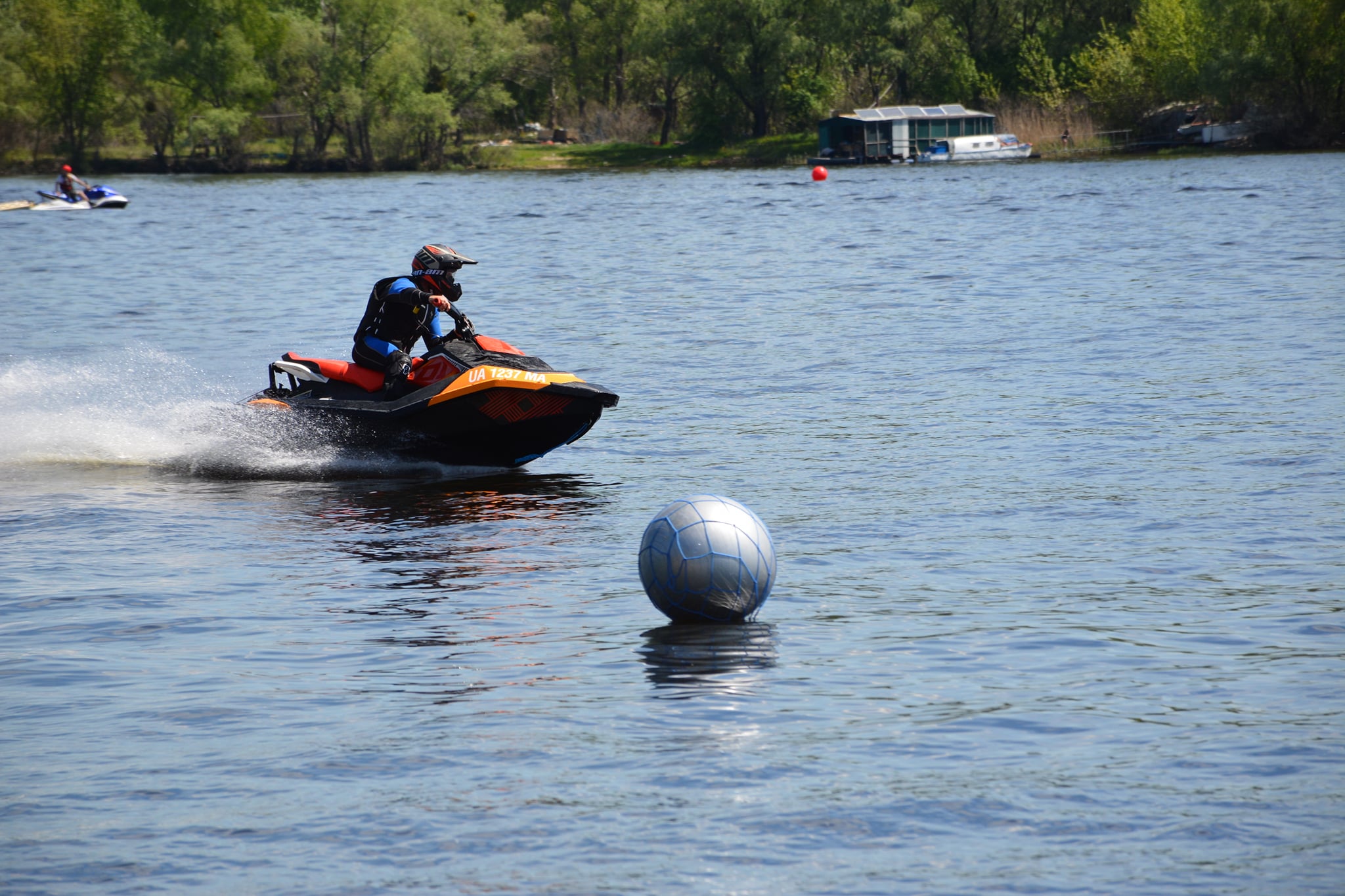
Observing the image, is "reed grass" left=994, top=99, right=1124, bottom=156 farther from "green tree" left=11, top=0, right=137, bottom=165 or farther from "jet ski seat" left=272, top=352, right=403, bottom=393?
"jet ski seat" left=272, top=352, right=403, bottom=393

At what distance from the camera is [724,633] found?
9.42 meters

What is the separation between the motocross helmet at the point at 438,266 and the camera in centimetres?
1431

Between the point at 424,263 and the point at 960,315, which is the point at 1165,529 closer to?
the point at 424,263

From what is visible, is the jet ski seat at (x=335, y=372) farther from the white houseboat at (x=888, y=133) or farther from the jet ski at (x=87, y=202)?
the white houseboat at (x=888, y=133)

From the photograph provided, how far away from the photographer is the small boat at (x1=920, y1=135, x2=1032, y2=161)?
9119 cm

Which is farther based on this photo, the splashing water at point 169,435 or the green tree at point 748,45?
the green tree at point 748,45

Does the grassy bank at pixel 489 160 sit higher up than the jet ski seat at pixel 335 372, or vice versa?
the grassy bank at pixel 489 160

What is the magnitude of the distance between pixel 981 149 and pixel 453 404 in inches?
3225

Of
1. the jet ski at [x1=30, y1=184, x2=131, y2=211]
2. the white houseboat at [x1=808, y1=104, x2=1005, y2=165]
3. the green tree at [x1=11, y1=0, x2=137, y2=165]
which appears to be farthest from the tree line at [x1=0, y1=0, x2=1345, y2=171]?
the jet ski at [x1=30, y1=184, x2=131, y2=211]

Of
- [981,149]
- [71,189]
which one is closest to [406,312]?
[71,189]

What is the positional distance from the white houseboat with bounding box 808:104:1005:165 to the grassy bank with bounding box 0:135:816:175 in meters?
5.60

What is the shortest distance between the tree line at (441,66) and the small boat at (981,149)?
22.1ft

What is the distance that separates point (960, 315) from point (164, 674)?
1978 centimetres

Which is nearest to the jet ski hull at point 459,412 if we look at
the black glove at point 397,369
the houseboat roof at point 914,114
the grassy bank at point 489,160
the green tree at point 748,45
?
the black glove at point 397,369
